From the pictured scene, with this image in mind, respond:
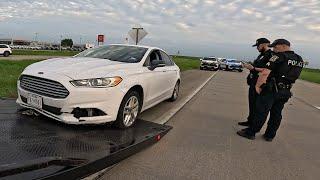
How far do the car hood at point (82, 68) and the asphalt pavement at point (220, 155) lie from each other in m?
1.34

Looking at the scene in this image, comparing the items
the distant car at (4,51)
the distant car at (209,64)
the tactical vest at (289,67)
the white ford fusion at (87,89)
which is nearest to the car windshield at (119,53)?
the white ford fusion at (87,89)

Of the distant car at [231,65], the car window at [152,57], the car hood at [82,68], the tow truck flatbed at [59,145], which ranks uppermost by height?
the car window at [152,57]

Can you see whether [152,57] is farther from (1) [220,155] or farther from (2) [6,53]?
(2) [6,53]

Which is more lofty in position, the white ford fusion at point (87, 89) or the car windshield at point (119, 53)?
the car windshield at point (119, 53)

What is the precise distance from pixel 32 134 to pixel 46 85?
923mm

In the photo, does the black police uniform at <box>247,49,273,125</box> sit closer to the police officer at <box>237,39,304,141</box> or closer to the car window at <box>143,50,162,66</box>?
the police officer at <box>237,39,304,141</box>

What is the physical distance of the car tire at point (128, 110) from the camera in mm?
5770

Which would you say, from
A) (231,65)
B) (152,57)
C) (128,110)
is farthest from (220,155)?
(231,65)

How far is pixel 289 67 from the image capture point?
246 inches

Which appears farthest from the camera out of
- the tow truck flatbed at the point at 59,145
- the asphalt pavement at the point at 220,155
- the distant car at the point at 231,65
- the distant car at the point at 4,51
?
the distant car at the point at 231,65

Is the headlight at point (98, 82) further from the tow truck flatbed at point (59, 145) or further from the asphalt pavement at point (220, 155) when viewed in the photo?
the asphalt pavement at point (220, 155)

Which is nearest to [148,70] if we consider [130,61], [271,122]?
[130,61]

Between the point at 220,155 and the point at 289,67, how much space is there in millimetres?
1995

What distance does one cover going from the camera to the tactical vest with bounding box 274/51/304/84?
20.5ft
